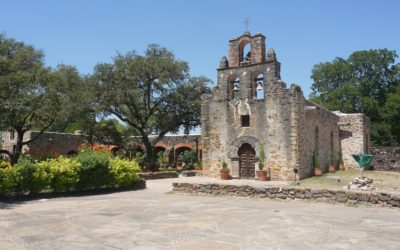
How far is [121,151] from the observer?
2944 cm

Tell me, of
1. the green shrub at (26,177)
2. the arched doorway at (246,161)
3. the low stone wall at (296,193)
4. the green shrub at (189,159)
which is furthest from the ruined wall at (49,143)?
the low stone wall at (296,193)

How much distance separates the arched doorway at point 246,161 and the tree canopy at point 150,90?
17.7 ft

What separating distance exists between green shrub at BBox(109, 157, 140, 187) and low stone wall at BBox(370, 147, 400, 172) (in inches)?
816

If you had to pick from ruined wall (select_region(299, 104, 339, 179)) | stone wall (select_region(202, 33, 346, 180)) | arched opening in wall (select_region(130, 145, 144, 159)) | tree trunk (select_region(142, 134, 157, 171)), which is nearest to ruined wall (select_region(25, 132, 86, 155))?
arched opening in wall (select_region(130, 145, 144, 159))

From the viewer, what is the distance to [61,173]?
13320mm

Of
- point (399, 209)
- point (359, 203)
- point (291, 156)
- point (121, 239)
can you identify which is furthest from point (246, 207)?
point (291, 156)

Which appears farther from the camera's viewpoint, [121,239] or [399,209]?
[399,209]

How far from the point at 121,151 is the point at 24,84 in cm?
1157

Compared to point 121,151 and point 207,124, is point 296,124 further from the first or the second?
point 121,151

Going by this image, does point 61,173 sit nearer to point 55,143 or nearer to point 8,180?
point 8,180

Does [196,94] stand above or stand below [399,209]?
above

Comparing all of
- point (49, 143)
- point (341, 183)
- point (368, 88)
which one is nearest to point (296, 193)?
point (341, 183)

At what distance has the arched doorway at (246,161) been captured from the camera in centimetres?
2106

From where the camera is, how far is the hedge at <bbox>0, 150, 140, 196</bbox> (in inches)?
483
